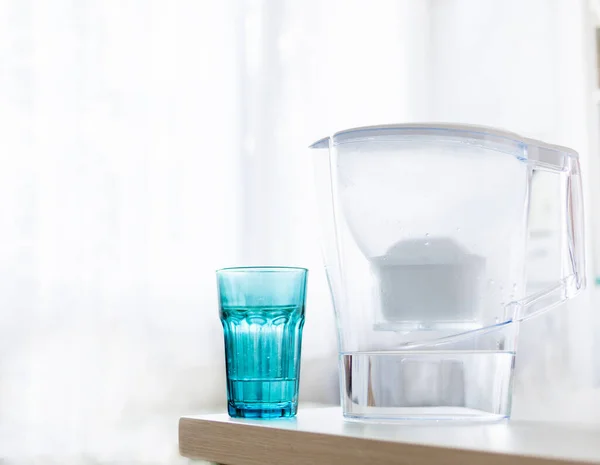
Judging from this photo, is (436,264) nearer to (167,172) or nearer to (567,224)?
(567,224)

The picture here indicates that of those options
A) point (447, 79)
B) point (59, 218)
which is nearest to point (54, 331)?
point (59, 218)

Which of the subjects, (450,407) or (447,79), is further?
(447,79)

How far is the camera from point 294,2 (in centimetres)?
158

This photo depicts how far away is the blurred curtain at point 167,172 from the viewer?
113 cm

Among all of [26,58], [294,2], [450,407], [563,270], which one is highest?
[294,2]

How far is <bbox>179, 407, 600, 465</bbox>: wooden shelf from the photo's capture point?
0.47m

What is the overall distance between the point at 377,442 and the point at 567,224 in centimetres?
28

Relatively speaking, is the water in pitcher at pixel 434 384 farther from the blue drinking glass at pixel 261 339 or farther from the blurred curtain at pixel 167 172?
the blurred curtain at pixel 167 172

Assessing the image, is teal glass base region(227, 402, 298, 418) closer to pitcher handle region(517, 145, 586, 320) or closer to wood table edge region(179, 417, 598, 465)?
wood table edge region(179, 417, 598, 465)

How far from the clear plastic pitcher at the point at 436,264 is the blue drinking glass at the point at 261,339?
2.2 inches

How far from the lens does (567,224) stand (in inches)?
26.9

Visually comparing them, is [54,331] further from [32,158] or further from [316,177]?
[316,177]

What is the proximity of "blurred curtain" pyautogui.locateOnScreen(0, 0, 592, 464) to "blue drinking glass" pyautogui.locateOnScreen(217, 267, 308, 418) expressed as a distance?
1.34 ft

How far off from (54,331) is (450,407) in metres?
0.71
